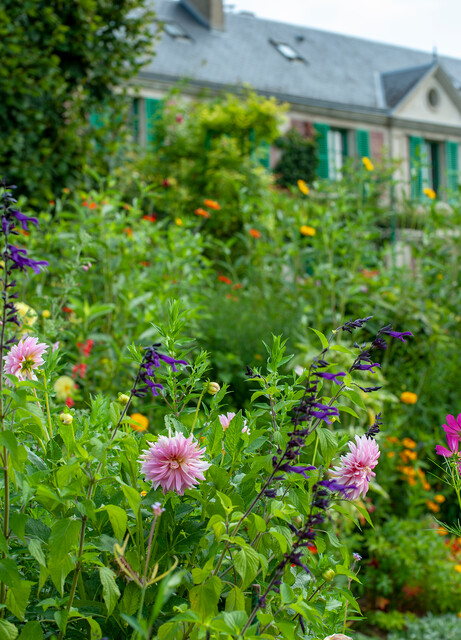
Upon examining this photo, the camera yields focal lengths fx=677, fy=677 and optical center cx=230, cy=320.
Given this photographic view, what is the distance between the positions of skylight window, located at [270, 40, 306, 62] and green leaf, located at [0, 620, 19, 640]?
20599mm

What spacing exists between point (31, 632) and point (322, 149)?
18.0 meters

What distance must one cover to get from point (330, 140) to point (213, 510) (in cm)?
1900

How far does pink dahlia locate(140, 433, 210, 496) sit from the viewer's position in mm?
1021

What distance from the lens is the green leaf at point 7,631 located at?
0.92m

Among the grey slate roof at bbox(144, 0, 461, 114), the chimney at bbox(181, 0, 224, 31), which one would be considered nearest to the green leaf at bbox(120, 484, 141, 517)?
the grey slate roof at bbox(144, 0, 461, 114)

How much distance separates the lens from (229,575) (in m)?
1.13

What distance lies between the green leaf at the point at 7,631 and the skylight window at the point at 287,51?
20599 millimetres

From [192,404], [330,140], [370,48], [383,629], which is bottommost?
[383,629]

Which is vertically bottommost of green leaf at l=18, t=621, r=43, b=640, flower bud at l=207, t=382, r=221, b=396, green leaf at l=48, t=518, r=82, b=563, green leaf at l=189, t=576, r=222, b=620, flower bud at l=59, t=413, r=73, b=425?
green leaf at l=18, t=621, r=43, b=640

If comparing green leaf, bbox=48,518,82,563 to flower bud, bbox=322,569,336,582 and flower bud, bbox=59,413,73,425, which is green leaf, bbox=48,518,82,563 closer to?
flower bud, bbox=59,413,73,425

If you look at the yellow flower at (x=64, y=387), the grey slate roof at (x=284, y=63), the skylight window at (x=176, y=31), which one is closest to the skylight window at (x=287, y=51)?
the grey slate roof at (x=284, y=63)

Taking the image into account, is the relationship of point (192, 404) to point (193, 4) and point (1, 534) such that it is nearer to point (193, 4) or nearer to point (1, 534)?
point (1, 534)

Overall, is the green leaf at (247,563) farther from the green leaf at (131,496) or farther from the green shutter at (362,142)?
the green shutter at (362,142)

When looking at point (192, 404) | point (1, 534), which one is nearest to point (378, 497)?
point (192, 404)
